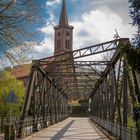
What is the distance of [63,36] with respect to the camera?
154 meters

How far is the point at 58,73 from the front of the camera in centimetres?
4281

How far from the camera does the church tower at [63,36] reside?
508 ft

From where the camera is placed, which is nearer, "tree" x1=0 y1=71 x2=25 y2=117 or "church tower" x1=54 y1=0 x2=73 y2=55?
"tree" x1=0 y1=71 x2=25 y2=117

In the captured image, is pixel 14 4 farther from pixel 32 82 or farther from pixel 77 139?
pixel 32 82

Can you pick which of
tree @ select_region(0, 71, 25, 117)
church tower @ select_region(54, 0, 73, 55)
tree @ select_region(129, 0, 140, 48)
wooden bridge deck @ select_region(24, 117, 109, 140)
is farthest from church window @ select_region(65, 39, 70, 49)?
tree @ select_region(129, 0, 140, 48)

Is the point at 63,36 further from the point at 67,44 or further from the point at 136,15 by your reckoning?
the point at 136,15

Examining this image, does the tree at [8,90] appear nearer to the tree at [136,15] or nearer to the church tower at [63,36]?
the tree at [136,15]

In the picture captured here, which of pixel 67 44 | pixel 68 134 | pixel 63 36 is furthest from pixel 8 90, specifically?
pixel 67 44

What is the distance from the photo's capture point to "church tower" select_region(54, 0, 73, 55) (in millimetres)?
154875

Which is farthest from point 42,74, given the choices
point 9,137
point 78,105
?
point 78,105

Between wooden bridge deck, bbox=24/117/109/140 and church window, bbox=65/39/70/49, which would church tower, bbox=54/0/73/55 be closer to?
church window, bbox=65/39/70/49

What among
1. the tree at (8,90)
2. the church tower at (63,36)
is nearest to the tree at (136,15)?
the tree at (8,90)

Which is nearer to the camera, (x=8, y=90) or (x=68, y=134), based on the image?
(x=68, y=134)

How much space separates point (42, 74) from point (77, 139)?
1344cm
